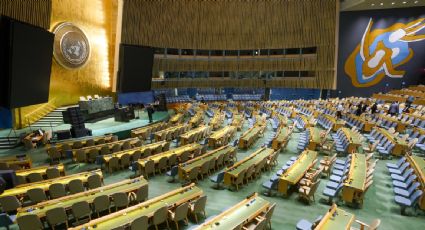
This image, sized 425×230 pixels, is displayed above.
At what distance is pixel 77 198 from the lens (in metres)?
5.70

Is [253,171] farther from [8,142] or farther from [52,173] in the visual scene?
[8,142]

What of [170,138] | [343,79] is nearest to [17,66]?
[170,138]

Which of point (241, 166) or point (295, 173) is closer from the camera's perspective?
point (295, 173)

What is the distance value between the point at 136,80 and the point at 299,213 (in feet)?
51.7

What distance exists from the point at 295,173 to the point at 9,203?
6803mm

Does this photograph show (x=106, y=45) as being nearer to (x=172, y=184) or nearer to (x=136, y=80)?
(x=136, y=80)

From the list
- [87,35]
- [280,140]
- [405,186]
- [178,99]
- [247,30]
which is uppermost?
[247,30]

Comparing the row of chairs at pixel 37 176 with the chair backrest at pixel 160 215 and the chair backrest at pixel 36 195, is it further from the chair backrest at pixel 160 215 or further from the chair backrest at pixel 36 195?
the chair backrest at pixel 160 215

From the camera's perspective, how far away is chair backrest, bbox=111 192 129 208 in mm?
5680

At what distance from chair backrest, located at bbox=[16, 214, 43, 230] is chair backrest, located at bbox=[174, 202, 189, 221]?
2.45 metres

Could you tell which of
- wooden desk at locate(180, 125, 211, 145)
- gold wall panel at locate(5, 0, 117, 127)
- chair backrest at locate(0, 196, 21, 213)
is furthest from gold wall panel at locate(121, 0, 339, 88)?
chair backrest at locate(0, 196, 21, 213)

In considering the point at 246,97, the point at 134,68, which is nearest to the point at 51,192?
the point at 134,68

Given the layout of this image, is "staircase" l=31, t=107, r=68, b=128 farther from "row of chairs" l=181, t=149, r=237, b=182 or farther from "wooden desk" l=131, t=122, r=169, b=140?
"row of chairs" l=181, t=149, r=237, b=182

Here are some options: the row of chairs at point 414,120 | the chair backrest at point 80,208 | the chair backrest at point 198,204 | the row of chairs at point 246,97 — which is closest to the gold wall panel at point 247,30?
the row of chairs at point 246,97
